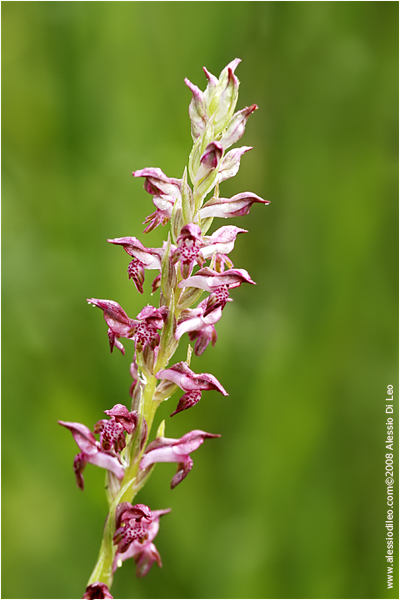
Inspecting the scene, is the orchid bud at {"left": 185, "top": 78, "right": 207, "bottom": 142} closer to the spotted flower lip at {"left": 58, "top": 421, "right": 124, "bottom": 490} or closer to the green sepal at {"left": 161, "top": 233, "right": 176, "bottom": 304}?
the green sepal at {"left": 161, "top": 233, "right": 176, "bottom": 304}

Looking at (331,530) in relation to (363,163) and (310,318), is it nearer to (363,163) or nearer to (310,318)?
(310,318)

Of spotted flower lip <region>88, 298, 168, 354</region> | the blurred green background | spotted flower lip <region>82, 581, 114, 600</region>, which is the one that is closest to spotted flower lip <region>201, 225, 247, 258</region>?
spotted flower lip <region>88, 298, 168, 354</region>

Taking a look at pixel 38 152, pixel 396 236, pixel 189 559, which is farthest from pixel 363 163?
pixel 189 559

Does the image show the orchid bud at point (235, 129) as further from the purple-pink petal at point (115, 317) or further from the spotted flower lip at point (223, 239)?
the purple-pink petal at point (115, 317)

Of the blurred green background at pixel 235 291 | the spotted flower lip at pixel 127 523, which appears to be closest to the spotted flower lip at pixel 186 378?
the spotted flower lip at pixel 127 523

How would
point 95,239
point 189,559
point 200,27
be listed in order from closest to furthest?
point 189,559 → point 95,239 → point 200,27

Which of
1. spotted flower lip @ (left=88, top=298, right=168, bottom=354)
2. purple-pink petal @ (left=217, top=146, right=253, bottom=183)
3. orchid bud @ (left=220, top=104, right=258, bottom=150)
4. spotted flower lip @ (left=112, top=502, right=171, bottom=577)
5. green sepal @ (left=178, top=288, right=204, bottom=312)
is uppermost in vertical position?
orchid bud @ (left=220, top=104, right=258, bottom=150)

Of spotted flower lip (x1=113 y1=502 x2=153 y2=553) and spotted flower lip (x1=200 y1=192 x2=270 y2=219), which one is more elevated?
spotted flower lip (x1=200 y1=192 x2=270 y2=219)
